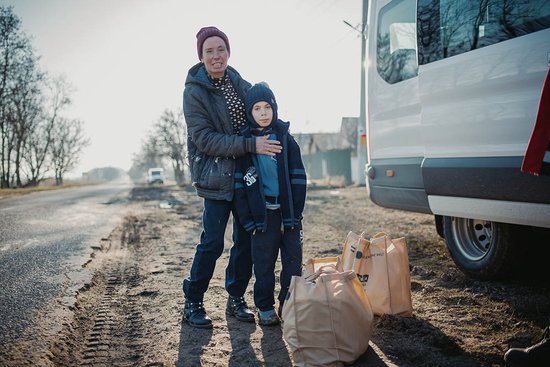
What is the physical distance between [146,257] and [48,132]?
44100mm

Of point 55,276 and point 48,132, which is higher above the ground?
point 48,132

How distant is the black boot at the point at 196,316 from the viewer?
2701 millimetres

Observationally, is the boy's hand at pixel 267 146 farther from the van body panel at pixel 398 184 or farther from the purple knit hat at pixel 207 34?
the van body panel at pixel 398 184

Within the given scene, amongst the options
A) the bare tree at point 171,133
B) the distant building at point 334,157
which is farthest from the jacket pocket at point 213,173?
the bare tree at point 171,133

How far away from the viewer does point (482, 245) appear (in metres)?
3.51

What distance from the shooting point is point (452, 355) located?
217 centimetres

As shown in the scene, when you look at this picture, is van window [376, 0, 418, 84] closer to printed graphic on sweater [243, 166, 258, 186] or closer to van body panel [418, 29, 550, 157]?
van body panel [418, 29, 550, 157]

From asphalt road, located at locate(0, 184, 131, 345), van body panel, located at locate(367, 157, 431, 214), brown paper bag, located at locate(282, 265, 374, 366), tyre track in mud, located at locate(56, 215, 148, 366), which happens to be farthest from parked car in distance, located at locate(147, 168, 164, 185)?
brown paper bag, located at locate(282, 265, 374, 366)

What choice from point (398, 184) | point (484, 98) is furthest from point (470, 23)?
point (398, 184)

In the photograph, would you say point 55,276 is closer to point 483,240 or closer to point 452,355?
point 452,355

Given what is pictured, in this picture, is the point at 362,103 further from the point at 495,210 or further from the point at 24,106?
the point at 24,106

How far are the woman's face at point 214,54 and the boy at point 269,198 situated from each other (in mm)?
297

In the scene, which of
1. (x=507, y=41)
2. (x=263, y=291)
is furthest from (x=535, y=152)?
(x=263, y=291)

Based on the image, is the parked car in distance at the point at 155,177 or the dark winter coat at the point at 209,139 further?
the parked car in distance at the point at 155,177
